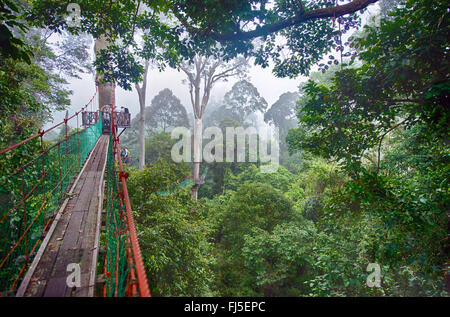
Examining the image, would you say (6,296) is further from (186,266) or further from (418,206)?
(418,206)

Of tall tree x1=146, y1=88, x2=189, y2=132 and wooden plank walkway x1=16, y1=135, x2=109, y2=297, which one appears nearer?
wooden plank walkway x1=16, y1=135, x2=109, y2=297

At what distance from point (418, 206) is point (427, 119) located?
3.40 feet

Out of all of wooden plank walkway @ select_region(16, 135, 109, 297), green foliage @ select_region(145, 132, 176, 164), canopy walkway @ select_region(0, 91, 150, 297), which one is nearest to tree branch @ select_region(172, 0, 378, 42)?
canopy walkway @ select_region(0, 91, 150, 297)

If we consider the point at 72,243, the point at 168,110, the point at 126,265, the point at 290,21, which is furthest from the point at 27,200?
the point at 168,110

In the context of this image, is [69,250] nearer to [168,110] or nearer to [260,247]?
[260,247]

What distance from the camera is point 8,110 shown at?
2.61 meters

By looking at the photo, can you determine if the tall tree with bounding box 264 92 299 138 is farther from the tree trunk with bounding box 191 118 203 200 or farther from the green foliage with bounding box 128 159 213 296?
the green foliage with bounding box 128 159 213 296

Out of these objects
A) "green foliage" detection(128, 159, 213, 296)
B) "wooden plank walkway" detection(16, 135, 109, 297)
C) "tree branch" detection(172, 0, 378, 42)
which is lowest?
"green foliage" detection(128, 159, 213, 296)

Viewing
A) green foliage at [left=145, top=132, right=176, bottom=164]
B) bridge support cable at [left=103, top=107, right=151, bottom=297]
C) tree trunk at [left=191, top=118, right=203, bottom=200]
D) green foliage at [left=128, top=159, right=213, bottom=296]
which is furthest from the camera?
green foliage at [left=145, top=132, right=176, bottom=164]

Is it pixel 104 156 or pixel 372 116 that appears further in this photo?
pixel 104 156

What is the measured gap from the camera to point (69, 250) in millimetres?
1815

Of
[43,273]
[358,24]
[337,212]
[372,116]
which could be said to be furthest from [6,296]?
[358,24]

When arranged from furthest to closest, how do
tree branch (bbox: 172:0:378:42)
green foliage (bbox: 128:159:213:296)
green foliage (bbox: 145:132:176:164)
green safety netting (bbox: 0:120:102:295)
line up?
green foliage (bbox: 145:132:176:164) → green foliage (bbox: 128:159:213:296) → tree branch (bbox: 172:0:378:42) → green safety netting (bbox: 0:120:102:295)

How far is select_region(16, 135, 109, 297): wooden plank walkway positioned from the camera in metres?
1.45
